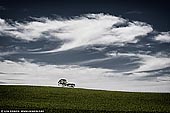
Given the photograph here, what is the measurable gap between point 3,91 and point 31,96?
6878mm

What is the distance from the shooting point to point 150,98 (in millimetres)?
49219

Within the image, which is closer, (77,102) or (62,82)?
(77,102)

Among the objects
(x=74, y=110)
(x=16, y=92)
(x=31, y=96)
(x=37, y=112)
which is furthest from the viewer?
(x=16, y=92)

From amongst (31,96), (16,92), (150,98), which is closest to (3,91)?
(16,92)

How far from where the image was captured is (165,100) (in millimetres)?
47656

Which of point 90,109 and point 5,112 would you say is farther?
point 90,109

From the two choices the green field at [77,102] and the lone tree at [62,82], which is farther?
the lone tree at [62,82]

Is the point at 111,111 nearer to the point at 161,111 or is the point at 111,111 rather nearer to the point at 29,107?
the point at 161,111

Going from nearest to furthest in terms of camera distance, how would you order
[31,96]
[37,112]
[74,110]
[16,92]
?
[37,112] < [74,110] < [31,96] < [16,92]

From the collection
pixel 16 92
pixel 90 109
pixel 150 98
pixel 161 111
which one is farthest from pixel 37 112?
pixel 150 98

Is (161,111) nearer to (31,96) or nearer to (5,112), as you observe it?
(5,112)

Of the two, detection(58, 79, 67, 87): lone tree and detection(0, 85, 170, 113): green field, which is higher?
detection(58, 79, 67, 87): lone tree

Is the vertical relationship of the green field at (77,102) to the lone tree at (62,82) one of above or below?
below

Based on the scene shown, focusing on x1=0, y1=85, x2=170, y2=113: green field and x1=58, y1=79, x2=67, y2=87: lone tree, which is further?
x1=58, y1=79, x2=67, y2=87: lone tree
